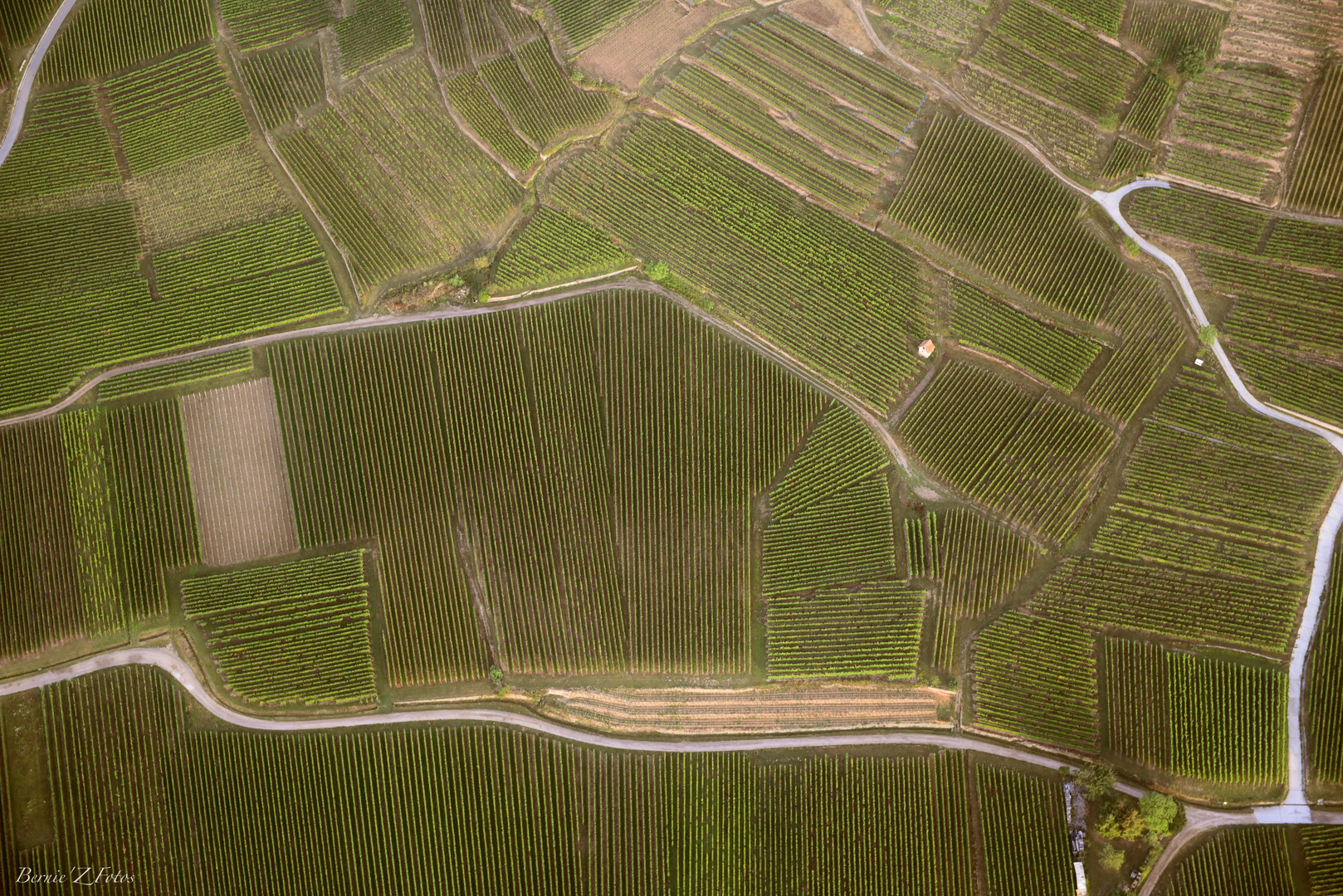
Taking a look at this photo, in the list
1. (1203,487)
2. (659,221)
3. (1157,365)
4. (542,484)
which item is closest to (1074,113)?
(1157,365)

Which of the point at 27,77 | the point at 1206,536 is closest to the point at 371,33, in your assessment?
the point at 27,77

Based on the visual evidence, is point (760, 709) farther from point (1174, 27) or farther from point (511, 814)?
point (1174, 27)

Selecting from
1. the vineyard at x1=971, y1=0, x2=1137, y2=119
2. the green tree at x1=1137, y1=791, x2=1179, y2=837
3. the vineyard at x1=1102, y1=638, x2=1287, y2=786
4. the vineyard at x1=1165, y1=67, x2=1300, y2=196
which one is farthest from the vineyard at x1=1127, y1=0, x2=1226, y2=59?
the green tree at x1=1137, y1=791, x2=1179, y2=837

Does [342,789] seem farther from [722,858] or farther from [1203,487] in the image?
[1203,487]

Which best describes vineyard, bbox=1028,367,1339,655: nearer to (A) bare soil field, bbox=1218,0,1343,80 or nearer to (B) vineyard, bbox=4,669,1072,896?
(B) vineyard, bbox=4,669,1072,896

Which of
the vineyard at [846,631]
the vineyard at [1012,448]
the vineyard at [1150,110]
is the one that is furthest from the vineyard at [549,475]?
the vineyard at [1150,110]
